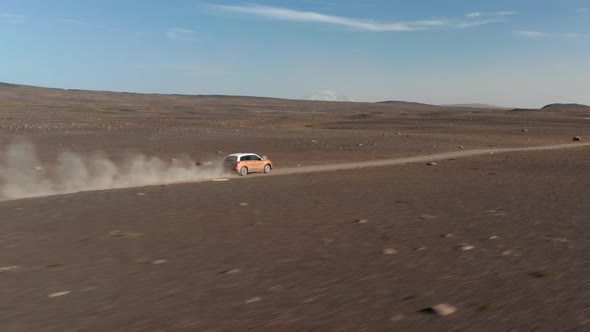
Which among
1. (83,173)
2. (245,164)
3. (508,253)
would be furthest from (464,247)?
(83,173)

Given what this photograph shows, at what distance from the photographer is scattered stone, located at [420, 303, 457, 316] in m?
5.96

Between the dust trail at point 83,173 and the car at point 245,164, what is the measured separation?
730mm

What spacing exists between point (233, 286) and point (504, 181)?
642 inches

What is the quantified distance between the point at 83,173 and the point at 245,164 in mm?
8788

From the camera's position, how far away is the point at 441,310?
604 centimetres

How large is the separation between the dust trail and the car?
2.40 ft

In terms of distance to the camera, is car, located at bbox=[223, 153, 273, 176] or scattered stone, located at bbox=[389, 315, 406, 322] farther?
car, located at bbox=[223, 153, 273, 176]

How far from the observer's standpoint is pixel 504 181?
20.5m

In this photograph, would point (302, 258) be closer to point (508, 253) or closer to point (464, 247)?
point (464, 247)

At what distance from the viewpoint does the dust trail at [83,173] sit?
22.3 meters

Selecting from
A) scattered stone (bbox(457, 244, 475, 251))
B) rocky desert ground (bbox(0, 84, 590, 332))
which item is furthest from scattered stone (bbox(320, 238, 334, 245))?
scattered stone (bbox(457, 244, 475, 251))

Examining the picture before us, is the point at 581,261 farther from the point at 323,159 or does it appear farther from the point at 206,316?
the point at 323,159

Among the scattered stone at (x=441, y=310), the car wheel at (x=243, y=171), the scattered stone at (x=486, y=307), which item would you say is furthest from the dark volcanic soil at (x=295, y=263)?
the car wheel at (x=243, y=171)

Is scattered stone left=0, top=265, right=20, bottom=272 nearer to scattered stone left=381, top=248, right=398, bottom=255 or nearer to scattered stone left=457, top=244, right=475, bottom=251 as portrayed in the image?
scattered stone left=381, top=248, right=398, bottom=255
